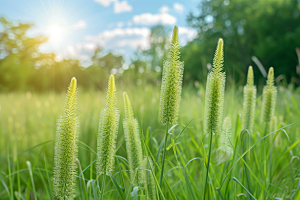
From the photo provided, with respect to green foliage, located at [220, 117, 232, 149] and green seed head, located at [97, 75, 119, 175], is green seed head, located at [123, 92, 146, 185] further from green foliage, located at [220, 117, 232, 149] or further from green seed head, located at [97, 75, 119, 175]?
green foliage, located at [220, 117, 232, 149]

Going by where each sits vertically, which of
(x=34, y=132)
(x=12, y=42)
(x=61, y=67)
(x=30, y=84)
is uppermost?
(x=12, y=42)

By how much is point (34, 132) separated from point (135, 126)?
5158 mm

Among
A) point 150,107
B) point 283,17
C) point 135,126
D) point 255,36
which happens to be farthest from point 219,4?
point 135,126

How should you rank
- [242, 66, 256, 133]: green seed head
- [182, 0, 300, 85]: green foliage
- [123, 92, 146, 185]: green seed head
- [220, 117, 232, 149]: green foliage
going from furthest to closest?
[182, 0, 300, 85]: green foliage, [242, 66, 256, 133]: green seed head, [220, 117, 232, 149]: green foliage, [123, 92, 146, 185]: green seed head

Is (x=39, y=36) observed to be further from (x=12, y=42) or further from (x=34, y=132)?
(x=34, y=132)

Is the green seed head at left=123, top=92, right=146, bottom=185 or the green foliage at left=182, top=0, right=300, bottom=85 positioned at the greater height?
the green foliage at left=182, top=0, right=300, bottom=85

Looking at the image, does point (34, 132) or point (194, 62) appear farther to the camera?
point (194, 62)

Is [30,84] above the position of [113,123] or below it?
above

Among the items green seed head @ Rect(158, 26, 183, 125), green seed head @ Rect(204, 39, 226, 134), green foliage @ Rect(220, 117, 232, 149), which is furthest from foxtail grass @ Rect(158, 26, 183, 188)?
green foliage @ Rect(220, 117, 232, 149)

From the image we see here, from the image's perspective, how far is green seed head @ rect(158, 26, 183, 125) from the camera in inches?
48.9

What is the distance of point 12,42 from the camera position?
34.1 metres

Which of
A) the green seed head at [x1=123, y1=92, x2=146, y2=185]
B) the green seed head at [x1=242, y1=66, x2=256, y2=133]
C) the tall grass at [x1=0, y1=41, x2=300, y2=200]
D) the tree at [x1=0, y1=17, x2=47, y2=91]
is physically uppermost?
the tree at [x1=0, y1=17, x2=47, y2=91]

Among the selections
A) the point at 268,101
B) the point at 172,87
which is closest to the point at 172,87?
the point at 172,87

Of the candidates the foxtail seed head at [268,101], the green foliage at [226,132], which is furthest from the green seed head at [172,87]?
the foxtail seed head at [268,101]
